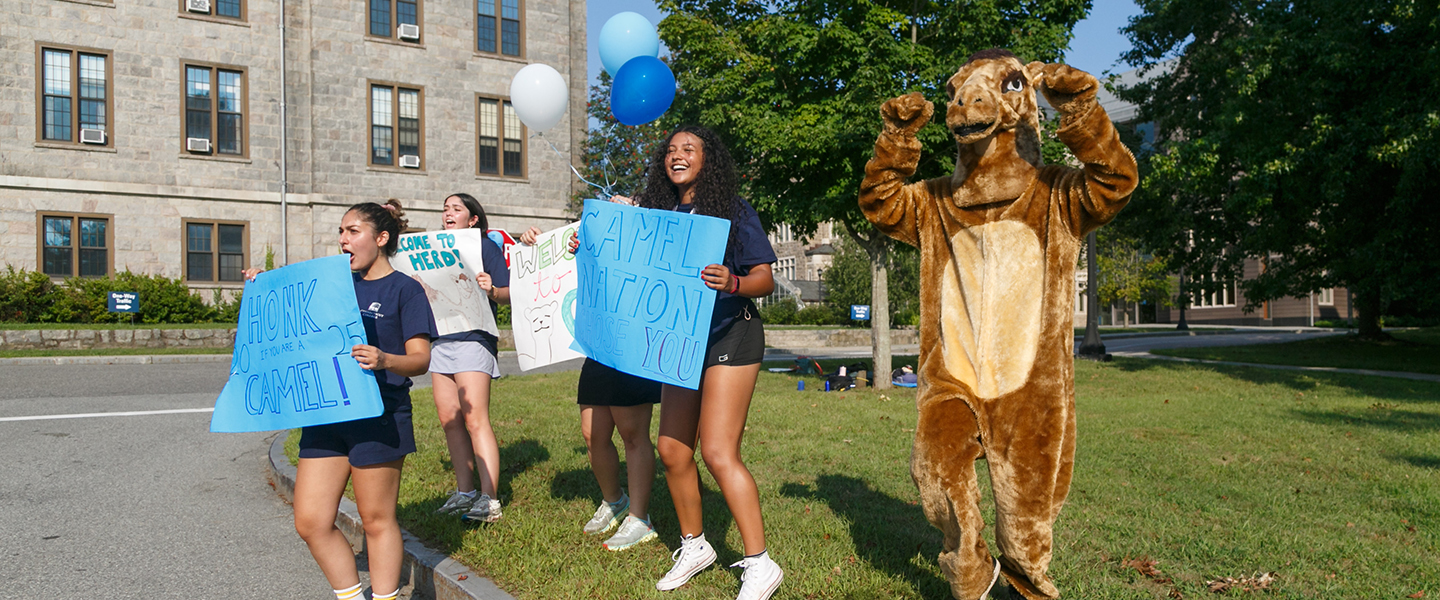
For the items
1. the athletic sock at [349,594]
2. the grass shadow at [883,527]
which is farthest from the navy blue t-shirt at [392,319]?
the grass shadow at [883,527]

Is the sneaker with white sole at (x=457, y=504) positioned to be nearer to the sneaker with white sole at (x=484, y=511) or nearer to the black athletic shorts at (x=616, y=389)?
the sneaker with white sole at (x=484, y=511)

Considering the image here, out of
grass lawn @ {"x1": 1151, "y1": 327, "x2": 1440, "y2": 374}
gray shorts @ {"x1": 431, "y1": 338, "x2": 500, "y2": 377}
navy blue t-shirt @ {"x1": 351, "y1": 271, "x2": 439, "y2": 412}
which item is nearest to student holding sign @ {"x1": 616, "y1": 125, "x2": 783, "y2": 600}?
navy blue t-shirt @ {"x1": 351, "y1": 271, "x2": 439, "y2": 412}

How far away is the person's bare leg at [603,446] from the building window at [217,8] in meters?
25.3

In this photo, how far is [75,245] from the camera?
76.7 ft

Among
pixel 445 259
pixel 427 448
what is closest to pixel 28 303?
pixel 427 448

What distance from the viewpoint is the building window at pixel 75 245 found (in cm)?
2320

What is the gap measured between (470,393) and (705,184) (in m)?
2.23

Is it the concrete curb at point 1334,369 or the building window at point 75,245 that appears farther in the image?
the building window at point 75,245

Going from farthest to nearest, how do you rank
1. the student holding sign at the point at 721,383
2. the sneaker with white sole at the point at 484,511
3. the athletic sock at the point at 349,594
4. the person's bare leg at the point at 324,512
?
1. the sneaker with white sole at the point at 484,511
2. the student holding sign at the point at 721,383
3. the athletic sock at the point at 349,594
4. the person's bare leg at the point at 324,512

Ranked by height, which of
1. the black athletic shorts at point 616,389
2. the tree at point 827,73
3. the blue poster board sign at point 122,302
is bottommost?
the black athletic shorts at point 616,389

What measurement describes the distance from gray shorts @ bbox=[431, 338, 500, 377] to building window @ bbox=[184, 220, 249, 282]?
74.2 ft

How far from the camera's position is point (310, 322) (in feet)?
12.3

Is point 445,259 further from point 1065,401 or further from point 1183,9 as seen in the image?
point 1183,9

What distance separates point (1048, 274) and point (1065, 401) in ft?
1.56
